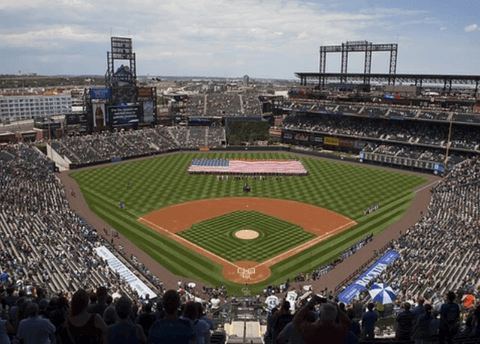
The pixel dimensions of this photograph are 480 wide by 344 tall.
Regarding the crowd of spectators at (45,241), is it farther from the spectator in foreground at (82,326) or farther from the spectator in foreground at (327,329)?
the spectator in foreground at (327,329)

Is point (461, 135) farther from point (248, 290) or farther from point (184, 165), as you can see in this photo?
point (248, 290)

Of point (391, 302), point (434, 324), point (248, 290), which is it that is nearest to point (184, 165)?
point (248, 290)

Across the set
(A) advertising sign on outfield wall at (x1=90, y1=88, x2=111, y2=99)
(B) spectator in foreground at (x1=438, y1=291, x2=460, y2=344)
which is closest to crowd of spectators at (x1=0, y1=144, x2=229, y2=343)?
(B) spectator in foreground at (x1=438, y1=291, x2=460, y2=344)

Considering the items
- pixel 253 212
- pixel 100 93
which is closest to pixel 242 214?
pixel 253 212

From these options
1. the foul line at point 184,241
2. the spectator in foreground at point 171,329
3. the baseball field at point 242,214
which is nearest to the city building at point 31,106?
the baseball field at point 242,214

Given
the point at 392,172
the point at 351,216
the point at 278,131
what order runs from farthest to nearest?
1. the point at 278,131
2. the point at 392,172
3. the point at 351,216
